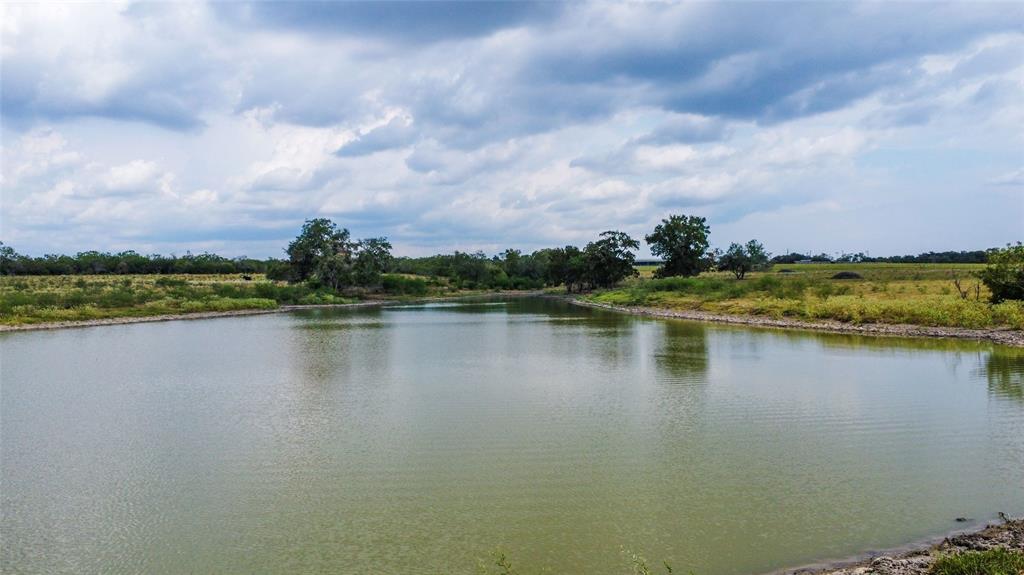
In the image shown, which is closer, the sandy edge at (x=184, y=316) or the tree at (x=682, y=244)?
the sandy edge at (x=184, y=316)

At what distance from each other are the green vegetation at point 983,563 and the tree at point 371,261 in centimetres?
9366

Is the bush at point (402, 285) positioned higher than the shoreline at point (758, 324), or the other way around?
the bush at point (402, 285)

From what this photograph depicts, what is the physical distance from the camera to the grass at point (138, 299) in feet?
182

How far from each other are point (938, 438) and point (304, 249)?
93.8 metres

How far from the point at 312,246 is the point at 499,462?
90836 millimetres

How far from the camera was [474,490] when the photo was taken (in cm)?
1298

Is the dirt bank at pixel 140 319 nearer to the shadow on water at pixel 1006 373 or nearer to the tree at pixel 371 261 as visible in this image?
the tree at pixel 371 261

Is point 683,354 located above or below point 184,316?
below

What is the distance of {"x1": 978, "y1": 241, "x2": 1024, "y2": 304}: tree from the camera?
1548 inches

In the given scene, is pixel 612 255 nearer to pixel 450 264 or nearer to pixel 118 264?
pixel 450 264

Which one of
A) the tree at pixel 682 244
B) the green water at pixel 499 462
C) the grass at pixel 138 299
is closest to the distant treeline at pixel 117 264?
the grass at pixel 138 299

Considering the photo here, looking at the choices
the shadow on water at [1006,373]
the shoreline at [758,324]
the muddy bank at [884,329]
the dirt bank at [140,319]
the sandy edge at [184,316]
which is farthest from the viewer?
the sandy edge at [184,316]

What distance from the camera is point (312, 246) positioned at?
100062 mm

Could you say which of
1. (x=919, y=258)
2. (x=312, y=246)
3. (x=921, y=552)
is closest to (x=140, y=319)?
(x=312, y=246)
